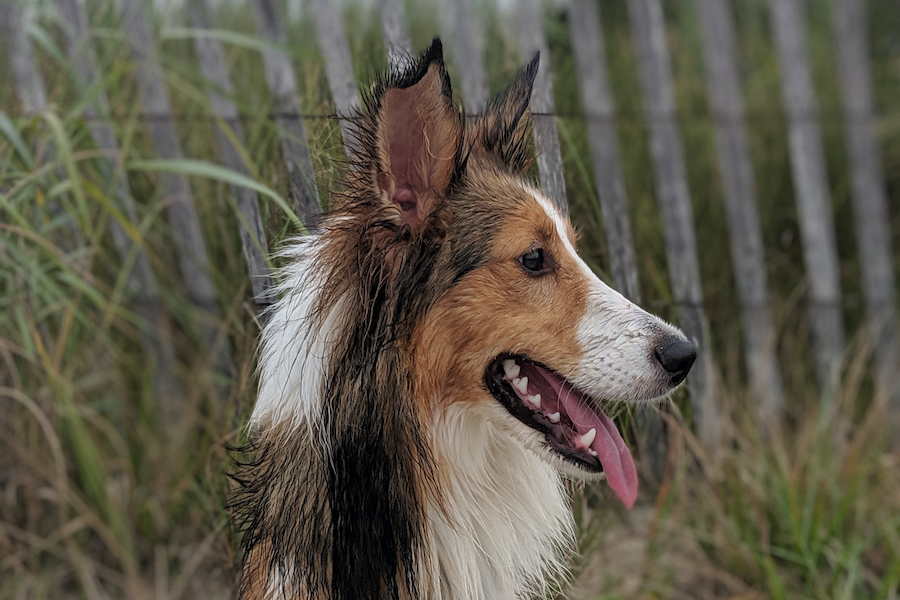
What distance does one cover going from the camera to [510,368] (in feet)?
A: 5.34

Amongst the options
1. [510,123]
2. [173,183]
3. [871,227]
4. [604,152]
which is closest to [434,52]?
[510,123]

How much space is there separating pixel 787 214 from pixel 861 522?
1.93 meters

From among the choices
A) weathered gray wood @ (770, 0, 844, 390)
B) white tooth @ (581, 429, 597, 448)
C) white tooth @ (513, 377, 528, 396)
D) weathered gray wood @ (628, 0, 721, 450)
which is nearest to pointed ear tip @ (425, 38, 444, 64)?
white tooth @ (513, 377, 528, 396)

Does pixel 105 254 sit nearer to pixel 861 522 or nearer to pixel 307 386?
pixel 307 386

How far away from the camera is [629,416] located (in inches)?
76.9

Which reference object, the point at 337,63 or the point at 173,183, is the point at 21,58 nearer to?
the point at 173,183

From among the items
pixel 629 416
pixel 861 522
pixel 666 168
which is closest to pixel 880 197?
pixel 666 168

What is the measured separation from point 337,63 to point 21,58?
1811 millimetres

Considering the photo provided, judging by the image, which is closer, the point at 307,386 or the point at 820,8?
the point at 307,386

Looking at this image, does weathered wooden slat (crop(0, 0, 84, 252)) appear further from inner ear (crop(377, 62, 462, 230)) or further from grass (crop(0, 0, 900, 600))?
inner ear (crop(377, 62, 462, 230))

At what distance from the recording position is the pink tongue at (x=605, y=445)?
1620mm

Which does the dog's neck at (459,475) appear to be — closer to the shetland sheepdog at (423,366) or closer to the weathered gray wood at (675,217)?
the shetland sheepdog at (423,366)

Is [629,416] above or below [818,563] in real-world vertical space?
above

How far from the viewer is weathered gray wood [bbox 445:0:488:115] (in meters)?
2.45
